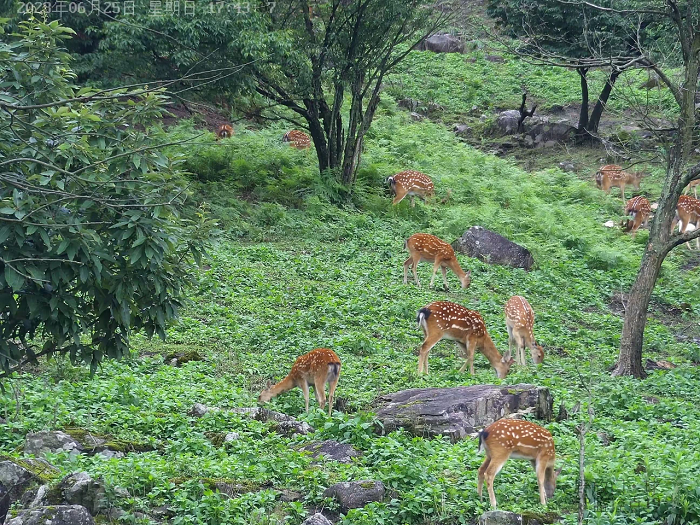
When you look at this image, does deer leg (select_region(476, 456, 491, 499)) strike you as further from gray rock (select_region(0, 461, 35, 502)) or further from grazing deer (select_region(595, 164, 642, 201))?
grazing deer (select_region(595, 164, 642, 201))

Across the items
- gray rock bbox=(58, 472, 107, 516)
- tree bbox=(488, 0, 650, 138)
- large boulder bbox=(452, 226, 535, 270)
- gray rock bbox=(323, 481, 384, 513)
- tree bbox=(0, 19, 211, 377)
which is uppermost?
tree bbox=(488, 0, 650, 138)

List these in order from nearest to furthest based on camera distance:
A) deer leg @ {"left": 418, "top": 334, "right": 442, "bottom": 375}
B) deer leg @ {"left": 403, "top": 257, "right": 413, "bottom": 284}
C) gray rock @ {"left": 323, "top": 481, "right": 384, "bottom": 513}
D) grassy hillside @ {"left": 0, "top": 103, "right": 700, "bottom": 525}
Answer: gray rock @ {"left": 323, "top": 481, "right": 384, "bottom": 513} < grassy hillside @ {"left": 0, "top": 103, "right": 700, "bottom": 525} < deer leg @ {"left": 418, "top": 334, "right": 442, "bottom": 375} < deer leg @ {"left": 403, "top": 257, "right": 413, "bottom": 284}

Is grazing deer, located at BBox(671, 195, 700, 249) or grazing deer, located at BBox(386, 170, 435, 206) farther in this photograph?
grazing deer, located at BBox(386, 170, 435, 206)

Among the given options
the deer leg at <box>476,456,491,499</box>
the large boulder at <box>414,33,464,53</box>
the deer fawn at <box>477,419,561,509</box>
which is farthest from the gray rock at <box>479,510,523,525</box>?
the large boulder at <box>414,33,464,53</box>

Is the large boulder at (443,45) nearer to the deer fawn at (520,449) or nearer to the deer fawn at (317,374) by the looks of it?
the deer fawn at (317,374)

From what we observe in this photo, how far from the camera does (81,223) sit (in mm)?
5555

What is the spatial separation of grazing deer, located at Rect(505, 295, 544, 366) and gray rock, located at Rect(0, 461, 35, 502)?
26.5ft

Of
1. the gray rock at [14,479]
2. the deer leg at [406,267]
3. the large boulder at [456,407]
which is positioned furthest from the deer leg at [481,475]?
the deer leg at [406,267]

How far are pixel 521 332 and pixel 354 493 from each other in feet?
21.4

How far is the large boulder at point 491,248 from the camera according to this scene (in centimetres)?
1855

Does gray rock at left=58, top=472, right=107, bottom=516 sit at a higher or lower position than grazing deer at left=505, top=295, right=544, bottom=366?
higher

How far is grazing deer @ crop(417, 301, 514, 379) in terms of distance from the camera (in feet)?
40.8

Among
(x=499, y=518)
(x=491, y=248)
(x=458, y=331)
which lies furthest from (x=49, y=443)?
(x=491, y=248)

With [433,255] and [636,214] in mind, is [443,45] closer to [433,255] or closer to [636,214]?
[636,214]
